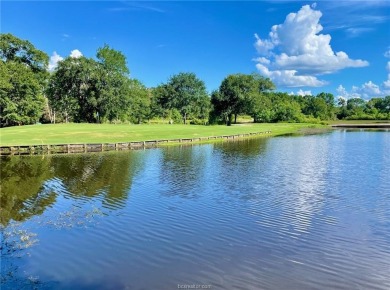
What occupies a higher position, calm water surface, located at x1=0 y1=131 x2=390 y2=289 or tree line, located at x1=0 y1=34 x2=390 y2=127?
tree line, located at x1=0 y1=34 x2=390 y2=127

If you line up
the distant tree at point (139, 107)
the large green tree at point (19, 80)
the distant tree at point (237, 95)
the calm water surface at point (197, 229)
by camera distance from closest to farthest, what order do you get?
the calm water surface at point (197, 229)
the large green tree at point (19, 80)
the distant tree at point (139, 107)
the distant tree at point (237, 95)

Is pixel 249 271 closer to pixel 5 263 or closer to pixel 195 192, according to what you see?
pixel 5 263

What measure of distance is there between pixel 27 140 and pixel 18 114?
110 feet

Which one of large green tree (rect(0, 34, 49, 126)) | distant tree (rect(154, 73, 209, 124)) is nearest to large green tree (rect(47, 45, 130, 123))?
large green tree (rect(0, 34, 49, 126))

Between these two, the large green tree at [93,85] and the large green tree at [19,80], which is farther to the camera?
the large green tree at [93,85]

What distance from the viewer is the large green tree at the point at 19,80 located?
74625 mm

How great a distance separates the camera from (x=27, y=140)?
167 ft

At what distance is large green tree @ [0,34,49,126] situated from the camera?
74625 mm

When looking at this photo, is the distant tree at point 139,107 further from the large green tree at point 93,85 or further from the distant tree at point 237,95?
the distant tree at point 237,95

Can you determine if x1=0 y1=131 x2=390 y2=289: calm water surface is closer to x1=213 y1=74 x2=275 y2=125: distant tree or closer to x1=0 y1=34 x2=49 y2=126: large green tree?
x1=0 y1=34 x2=49 y2=126: large green tree

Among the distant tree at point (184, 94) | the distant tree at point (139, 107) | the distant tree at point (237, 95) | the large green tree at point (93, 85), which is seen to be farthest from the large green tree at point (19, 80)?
the distant tree at point (237, 95)

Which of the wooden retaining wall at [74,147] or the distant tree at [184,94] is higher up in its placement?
the distant tree at [184,94]

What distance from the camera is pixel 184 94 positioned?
115 metres

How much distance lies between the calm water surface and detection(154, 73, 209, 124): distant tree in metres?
87.4
